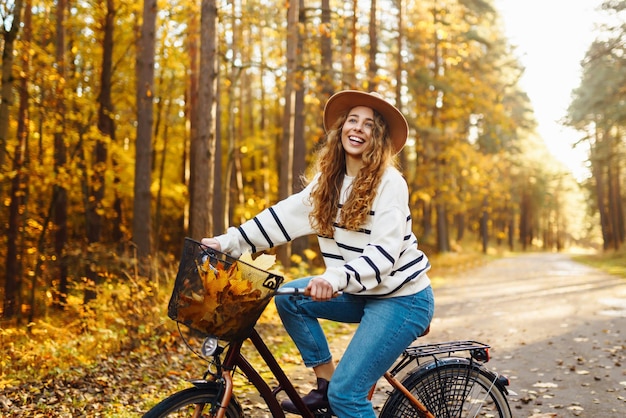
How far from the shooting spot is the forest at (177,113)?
9633mm

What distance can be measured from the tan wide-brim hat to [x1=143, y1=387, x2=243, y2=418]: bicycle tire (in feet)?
5.36

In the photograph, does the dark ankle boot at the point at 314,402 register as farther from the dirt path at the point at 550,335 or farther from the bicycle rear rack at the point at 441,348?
the dirt path at the point at 550,335

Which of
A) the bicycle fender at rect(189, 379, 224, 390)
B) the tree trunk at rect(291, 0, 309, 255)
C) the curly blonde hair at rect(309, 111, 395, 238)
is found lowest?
the bicycle fender at rect(189, 379, 224, 390)

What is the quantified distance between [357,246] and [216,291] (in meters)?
0.88

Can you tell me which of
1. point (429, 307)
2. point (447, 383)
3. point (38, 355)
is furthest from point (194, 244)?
point (38, 355)

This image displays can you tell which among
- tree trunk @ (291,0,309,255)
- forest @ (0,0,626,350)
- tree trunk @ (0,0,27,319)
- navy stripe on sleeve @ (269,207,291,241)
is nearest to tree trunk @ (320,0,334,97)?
forest @ (0,0,626,350)

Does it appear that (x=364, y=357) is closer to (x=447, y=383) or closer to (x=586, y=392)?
(x=447, y=383)

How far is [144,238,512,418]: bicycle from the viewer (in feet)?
8.50

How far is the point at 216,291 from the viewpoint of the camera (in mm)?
2562

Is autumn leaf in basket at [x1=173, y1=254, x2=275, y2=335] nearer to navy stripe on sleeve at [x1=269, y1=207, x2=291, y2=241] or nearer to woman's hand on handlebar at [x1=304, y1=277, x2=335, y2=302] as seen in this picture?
woman's hand on handlebar at [x1=304, y1=277, x2=335, y2=302]

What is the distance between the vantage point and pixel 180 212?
72.4 ft

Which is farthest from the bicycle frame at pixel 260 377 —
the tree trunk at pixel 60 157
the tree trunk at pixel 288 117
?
the tree trunk at pixel 288 117

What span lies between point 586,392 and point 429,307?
341cm

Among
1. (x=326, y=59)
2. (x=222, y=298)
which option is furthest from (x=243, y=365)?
(x=326, y=59)
